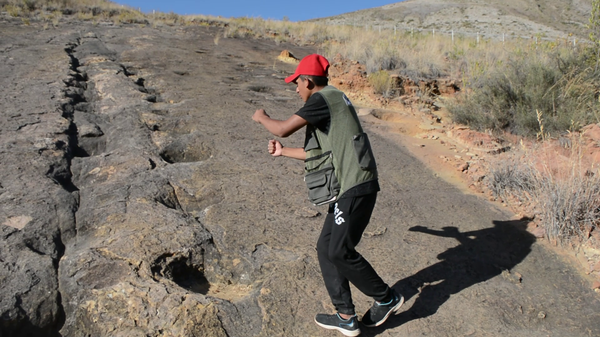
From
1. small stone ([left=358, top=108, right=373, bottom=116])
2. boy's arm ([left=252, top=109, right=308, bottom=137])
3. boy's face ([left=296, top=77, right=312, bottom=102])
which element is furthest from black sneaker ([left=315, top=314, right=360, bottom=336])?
small stone ([left=358, top=108, right=373, bottom=116])

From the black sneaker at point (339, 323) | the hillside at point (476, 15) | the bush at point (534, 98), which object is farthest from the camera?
the hillside at point (476, 15)

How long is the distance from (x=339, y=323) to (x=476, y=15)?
5549cm

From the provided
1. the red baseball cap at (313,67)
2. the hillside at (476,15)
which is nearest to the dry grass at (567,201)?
the red baseball cap at (313,67)

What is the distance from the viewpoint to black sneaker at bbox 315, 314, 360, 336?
8.01 feet

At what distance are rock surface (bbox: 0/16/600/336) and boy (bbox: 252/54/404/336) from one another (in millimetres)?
255

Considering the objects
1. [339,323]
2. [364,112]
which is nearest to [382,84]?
[364,112]

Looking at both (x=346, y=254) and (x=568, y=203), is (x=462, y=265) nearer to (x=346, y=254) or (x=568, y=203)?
(x=568, y=203)

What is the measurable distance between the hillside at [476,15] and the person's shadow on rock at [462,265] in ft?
145

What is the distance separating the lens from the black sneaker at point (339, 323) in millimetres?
2441

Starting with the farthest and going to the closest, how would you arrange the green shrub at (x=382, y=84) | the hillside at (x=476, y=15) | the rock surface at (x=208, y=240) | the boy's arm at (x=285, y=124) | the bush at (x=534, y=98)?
the hillside at (x=476, y=15) → the green shrub at (x=382, y=84) → the bush at (x=534, y=98) → the rock surface at (x=208, y=240) → the boy's arm at (x=285, y=124)

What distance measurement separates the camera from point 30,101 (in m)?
5.79

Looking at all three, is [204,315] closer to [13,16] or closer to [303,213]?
[303,213]

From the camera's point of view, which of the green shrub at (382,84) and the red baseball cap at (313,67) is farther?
the green shrub at (382,84)

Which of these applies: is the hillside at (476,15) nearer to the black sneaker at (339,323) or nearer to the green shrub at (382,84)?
the green shrub at (382,84)
